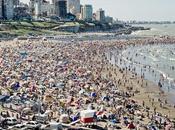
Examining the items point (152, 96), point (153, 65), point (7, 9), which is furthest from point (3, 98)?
point (7, 9)

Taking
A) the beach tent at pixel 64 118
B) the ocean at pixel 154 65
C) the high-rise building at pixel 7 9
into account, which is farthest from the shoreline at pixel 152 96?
the high-rise building at pixel 7 9

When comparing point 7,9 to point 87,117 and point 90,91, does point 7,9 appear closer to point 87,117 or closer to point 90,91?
point 90,91

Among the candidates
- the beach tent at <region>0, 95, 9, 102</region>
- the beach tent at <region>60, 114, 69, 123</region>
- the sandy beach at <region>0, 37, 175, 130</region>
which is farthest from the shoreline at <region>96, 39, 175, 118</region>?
the beach tent at <region>0, 95, 9, 102</region>

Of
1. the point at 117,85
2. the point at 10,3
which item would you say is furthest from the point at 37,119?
the point at 10,3

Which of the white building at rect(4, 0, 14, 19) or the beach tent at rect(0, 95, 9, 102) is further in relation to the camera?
the white building at rect(4, 0, 14, 19)

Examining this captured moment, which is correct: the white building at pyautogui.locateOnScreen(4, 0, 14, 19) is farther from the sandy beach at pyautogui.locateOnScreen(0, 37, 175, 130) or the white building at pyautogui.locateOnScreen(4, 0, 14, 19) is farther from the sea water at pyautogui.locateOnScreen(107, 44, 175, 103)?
the sandy beach at pyautogui.locateOnScreen(0, 37, 175, 130)

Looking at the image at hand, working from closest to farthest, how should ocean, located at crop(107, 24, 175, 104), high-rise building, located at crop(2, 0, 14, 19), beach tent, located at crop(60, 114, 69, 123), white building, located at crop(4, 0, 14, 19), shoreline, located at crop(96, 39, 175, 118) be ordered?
1. beach tent, located at crop(60, 114, 69, 123)
2. shoreline, located at crop(96, 39, 175, 118)
3. ocean, located at crop(107, 24, 175, 104)
4. high-rise building, located at crop(2, 0, 14, 19)
5. white building, located at crop(4, 0, 14, 19)

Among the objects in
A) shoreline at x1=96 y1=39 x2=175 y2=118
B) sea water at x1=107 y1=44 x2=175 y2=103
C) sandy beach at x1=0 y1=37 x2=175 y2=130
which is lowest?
sea water at x1=107 y1=44 x2=175 y2=103

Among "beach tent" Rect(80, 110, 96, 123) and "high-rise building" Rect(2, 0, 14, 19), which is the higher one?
"high-rise building" Rect(2, 0, 14, 19)

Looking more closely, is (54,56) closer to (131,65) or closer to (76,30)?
(131,65)

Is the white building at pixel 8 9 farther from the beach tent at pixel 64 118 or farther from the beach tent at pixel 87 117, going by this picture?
the beach tent at pixel 87 117

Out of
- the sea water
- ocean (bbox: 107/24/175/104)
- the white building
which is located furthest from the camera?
the white building
